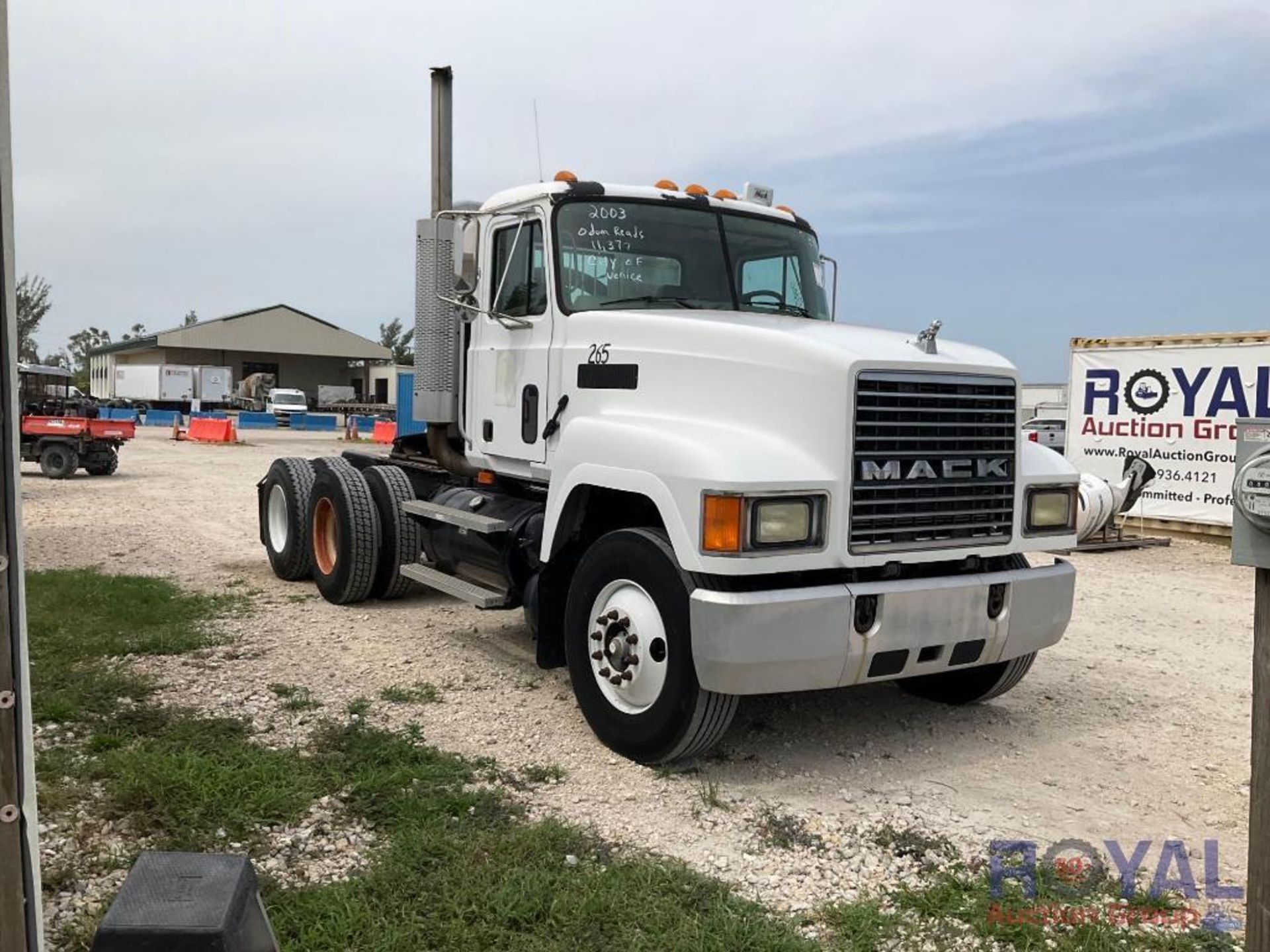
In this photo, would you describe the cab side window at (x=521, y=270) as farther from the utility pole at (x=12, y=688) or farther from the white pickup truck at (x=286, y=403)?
the white pickup truck at (x=286, y=403)

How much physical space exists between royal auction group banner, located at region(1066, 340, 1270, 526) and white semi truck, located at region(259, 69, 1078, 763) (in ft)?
28.2

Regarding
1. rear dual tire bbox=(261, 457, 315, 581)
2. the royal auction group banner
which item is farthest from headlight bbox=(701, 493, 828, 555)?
the royal auction group banner

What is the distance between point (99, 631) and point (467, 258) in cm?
358

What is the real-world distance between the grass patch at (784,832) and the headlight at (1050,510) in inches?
77.4

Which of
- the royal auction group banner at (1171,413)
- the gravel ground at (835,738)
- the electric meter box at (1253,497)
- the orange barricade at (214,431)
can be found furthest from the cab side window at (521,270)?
the orange barricade at (214,431)

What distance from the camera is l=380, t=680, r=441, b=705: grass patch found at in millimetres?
5867

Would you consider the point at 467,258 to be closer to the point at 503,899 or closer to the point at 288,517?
the point at 288,517

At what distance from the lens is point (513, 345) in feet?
20.7

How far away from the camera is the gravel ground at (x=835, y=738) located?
430cm

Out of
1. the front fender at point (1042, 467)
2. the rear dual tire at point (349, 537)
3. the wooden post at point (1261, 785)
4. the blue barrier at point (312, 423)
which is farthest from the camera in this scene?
the blue barrier at point (312, 423)

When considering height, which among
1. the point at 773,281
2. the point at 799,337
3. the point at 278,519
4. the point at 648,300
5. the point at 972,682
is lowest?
the point at 972,682

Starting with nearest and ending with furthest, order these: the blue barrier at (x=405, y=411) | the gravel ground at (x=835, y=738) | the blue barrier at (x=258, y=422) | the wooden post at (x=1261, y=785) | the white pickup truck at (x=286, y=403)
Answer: the wooden post at (x=1261, y=785)
the gravel ground at (x=835, y=738)
the blue barrier at (x=405, y=411)
the blue barrier at (x=258, y=422)
the white pickup truck at (x=286, y=403)

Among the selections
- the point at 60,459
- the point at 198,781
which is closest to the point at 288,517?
the point at 198,781

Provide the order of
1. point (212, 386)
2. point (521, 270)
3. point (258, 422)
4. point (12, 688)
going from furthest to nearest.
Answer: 1. point (212, 386)
2. point (258, 422)
3. point (521, 270)
4. point (12, 688)
